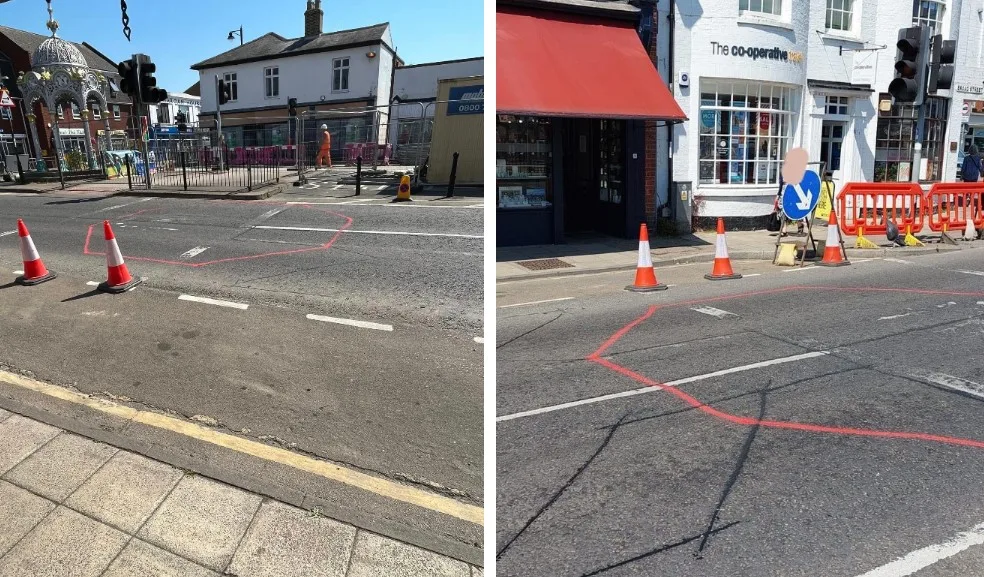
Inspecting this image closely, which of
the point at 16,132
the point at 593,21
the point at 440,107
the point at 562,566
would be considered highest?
the point at 593,21

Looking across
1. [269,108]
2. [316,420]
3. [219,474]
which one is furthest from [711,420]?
[269,108]

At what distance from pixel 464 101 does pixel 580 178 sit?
2.78m

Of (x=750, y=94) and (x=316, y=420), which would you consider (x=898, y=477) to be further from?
(x=750, y=94)

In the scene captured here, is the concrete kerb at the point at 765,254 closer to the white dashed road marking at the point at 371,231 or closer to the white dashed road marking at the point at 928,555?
the white dashed road marking at the point at 371,231

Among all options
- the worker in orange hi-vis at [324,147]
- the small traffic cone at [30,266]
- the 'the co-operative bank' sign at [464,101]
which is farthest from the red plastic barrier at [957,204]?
the worker in orange hi-vis at [324,147]

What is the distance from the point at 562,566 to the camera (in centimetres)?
281

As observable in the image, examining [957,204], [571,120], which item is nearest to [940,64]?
[957,204]

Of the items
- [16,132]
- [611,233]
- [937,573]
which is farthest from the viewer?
[611,233]

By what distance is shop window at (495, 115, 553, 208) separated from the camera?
11.8m

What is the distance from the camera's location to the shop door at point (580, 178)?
13.8 m

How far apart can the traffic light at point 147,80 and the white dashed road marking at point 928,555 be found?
170 inches

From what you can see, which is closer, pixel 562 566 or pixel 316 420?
pixel 562 566

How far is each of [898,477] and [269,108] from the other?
1698 centimetres

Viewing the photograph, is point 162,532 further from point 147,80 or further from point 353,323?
point 353,323
